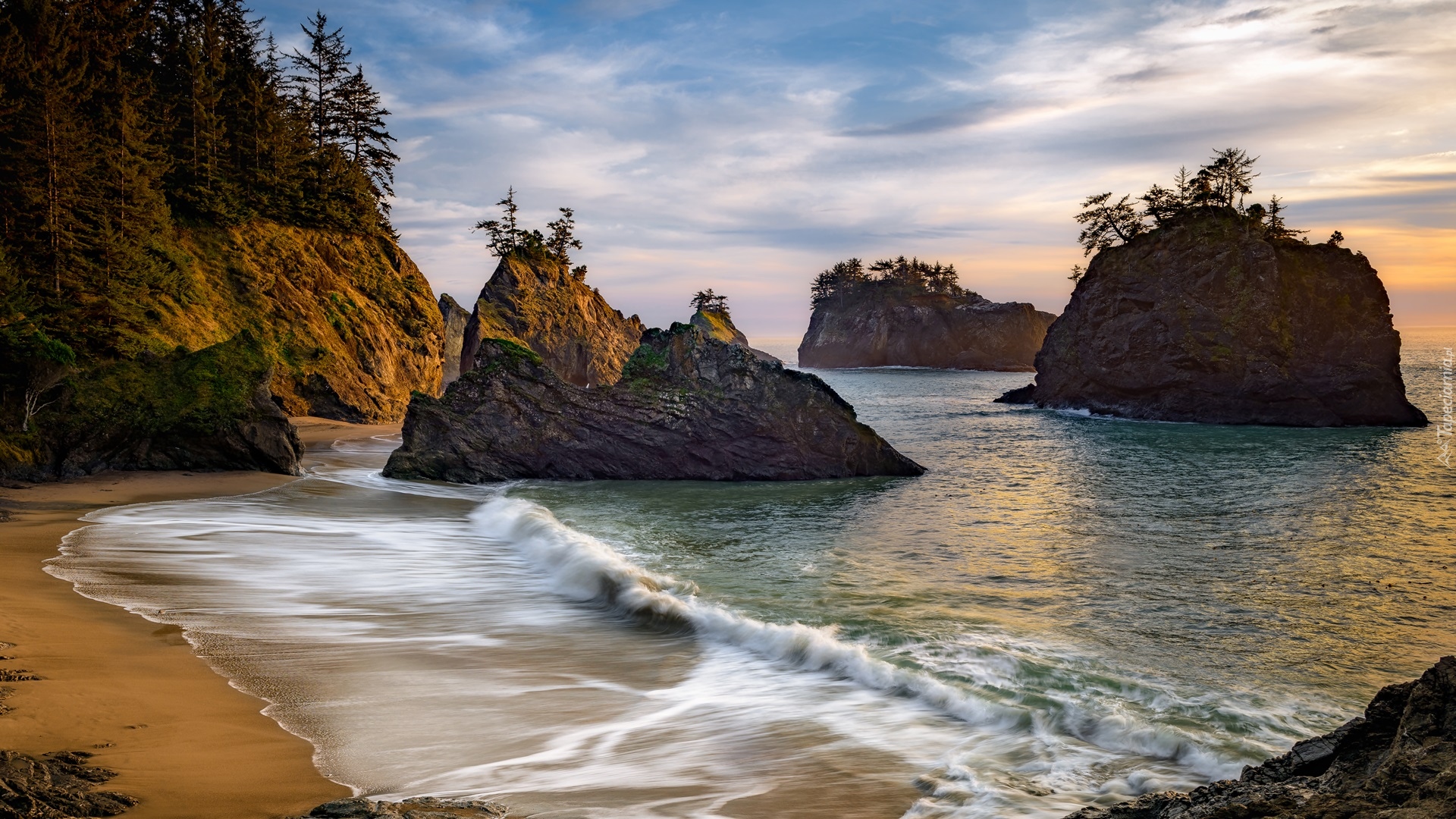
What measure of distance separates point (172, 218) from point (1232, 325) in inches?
2074

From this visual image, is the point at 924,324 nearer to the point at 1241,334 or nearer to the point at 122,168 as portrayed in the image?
the point at 1241,334

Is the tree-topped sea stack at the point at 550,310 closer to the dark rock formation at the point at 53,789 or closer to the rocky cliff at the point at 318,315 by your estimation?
the rocky cliff at the point at 318,315

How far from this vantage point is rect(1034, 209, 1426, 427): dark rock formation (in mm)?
44688

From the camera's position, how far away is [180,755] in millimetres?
5164

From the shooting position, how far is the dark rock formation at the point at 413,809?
4066 millimetres

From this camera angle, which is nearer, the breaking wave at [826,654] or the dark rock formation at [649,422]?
the breaking wave at [826,654]

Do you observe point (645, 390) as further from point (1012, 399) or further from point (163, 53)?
point (1012, 399)

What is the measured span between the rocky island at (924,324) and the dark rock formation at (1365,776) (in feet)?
444

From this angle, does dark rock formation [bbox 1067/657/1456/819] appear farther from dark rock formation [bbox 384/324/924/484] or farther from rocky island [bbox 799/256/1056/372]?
rocky island [bbox 799/256/1056/372]

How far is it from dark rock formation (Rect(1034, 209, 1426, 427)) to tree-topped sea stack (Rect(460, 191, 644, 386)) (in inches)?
1272

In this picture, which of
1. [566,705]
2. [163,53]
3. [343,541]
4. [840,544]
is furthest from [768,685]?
[163,53]

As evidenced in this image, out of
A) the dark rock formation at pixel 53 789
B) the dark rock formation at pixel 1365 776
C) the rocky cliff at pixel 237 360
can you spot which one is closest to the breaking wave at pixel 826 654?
the dark rock formation at pixel 1365 776

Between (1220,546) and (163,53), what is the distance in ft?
157

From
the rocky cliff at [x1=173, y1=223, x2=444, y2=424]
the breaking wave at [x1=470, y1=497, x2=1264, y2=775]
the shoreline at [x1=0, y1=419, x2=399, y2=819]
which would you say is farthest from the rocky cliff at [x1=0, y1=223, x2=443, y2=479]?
the shoreline at [x1=0, y1=419, x2=399, y2=819]
